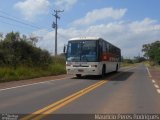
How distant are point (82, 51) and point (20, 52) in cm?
974

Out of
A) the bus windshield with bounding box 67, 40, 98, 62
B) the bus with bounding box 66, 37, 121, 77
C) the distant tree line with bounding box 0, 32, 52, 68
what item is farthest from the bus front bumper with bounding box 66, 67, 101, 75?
the distant tree line with bounding box 0, 32, 52, 68

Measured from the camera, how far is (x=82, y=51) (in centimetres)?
2772

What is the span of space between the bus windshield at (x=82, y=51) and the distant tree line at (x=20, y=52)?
7040 millimetres

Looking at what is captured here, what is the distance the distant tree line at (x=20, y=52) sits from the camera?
3303cm

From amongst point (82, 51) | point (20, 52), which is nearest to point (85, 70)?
point (82, 51)

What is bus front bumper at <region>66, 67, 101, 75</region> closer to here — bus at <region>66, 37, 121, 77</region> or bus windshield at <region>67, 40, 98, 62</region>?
bus at <region>66, 37, 121, 77</region>

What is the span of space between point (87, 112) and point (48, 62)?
95.3ft

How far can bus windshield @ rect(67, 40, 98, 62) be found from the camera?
2758 cm

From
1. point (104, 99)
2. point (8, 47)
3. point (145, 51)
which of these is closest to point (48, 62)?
point (8, 47)

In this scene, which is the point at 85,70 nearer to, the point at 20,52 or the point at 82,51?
the point at 82,51

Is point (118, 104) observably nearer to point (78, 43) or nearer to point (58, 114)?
point (58, 114)

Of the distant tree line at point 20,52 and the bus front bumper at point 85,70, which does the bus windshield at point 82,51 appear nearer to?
the bus front bumper at point 85,70

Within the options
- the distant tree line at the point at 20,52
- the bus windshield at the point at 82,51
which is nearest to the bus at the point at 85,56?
the bus windshield at the point at 82,51

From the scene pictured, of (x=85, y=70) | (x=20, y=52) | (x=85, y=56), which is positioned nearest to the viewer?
(x=85, y=70)
